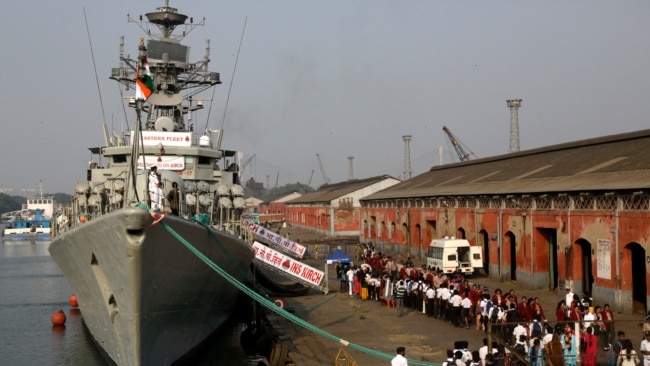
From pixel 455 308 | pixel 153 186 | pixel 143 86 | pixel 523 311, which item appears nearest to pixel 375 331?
pixel 455 308

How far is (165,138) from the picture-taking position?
2136 centimetres

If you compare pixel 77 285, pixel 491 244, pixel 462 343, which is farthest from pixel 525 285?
pixel 77 285

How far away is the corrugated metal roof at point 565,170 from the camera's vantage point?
23.6 meters

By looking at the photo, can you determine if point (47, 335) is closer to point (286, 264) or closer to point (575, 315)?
point (286, 264)

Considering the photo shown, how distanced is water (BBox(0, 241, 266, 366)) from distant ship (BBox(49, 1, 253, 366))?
1261mm

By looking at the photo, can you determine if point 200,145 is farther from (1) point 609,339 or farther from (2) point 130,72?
(1) point 609,339

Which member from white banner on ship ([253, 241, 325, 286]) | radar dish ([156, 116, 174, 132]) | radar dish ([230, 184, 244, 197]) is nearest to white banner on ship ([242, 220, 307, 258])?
white banner on ship ([253, 241, 325, 286])

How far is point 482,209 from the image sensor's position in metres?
33.2

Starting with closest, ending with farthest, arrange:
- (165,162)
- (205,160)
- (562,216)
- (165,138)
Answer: (165,162)
(165,138)
(205,160)
(562,216)

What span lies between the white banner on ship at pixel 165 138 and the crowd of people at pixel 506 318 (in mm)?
9156

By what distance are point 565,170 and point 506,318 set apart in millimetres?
14835

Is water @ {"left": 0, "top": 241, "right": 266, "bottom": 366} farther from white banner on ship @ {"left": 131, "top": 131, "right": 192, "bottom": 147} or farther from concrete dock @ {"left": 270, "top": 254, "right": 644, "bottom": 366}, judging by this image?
white banner on ship @ {"left": 131, "top": 131, "right": 192, "bottom": 147}

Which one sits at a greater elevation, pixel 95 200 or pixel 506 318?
pixel 95 200

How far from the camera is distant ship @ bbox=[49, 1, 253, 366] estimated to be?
43.9 ft
